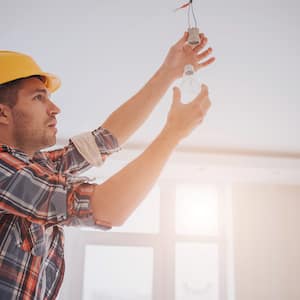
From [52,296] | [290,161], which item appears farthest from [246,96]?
[52,296]

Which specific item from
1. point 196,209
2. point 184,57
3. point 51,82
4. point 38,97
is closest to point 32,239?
point 38,97

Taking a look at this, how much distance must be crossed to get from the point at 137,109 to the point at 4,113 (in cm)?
38

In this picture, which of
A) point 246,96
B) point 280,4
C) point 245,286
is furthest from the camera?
point 245,286

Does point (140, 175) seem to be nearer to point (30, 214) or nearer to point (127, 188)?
point (127, 188)

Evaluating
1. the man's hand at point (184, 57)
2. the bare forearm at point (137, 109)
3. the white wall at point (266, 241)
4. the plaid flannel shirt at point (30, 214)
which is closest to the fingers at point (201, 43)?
the man's hand at point (184, 57)

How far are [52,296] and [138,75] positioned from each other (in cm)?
158

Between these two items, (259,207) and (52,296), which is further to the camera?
(259,207)

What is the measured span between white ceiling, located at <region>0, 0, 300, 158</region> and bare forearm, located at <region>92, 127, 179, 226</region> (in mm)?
1099

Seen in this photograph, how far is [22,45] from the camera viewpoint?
205 cm

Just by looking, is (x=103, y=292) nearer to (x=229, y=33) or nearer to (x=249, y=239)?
(x=249, y=239)

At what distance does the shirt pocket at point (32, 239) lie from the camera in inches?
30.2

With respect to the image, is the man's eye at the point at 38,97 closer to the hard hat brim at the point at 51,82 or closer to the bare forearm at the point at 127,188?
the hard hat brim at the point at 51,82

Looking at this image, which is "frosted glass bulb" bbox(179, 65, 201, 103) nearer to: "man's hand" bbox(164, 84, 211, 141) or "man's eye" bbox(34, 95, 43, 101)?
"man's hand" bbox(164, 84, 211, 141)

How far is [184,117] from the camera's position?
0.82 meters
